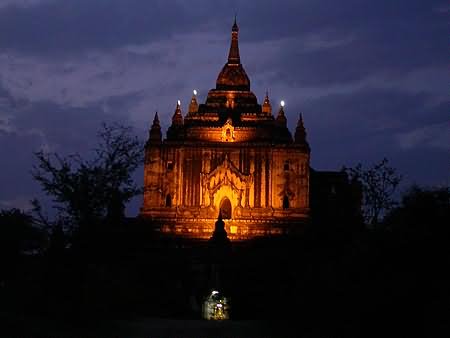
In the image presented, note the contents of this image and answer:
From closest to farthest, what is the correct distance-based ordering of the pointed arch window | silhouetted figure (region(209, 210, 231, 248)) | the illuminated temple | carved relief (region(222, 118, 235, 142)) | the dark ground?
the dark ground, silhouetted figure (region(209, 210, 231, 248)), the illuminated temple, the pointed arch window, carved relief (region(222, 118, 235, 142))

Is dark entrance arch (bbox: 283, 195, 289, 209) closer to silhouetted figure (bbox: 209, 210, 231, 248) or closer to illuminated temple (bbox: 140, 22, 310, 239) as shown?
illuminated temple (bbox: 140, 22, 310, 239)

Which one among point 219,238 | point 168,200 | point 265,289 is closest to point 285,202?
point 168,200

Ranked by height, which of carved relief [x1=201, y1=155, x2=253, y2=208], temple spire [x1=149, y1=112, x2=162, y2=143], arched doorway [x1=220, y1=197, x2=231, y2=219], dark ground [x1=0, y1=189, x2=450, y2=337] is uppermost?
temple spire [x1=149, y1=112, x2=162, y2=143]

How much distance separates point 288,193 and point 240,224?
13.9 feet

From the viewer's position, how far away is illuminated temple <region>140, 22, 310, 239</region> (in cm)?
6525

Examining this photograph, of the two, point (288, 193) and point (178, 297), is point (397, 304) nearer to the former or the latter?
point (178, 297)

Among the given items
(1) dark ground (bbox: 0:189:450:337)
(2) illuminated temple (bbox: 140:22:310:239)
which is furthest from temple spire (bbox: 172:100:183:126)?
(1) dark ground (bbox: 0:189:450:337)

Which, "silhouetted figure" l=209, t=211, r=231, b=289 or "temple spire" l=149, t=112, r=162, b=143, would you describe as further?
"temple spire" l=149, t=112, r=162, b=143

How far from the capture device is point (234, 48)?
74.8 meters

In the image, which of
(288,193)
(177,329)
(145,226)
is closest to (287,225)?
(288,193)

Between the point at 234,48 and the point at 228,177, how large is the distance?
1315 cm

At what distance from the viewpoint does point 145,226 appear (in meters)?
55.5

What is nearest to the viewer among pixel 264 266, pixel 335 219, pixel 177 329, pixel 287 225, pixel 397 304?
pixel 397 304

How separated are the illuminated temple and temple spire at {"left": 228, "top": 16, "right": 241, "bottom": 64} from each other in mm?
7271
